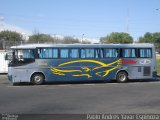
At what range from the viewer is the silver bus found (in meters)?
24.1

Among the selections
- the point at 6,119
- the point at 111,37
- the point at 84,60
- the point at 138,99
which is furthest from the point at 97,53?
the point at 111,37

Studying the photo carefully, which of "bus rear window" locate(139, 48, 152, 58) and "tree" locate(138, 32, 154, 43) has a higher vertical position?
"tree" locate(138, 32, 154, 43)

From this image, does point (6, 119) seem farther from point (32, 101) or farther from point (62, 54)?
point (62, 54)

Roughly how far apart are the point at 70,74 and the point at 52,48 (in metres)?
2.06

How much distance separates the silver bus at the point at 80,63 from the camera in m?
24.1

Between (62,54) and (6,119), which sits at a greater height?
(62,54)

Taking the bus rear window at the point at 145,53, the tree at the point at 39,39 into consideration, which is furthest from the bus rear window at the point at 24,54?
the tree at the point at 39,39

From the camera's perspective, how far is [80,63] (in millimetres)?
24812

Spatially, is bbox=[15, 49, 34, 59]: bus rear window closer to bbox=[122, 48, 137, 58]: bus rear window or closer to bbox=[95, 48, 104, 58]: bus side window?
bbox=[95, 48, 104, 58]: bus side window

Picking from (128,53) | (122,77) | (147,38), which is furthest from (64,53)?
(147,38)

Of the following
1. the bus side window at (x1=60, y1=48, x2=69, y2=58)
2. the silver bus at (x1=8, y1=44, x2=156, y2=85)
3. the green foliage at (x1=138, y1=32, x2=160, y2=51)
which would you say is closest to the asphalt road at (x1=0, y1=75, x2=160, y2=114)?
the silver bus at (x1=8, y1=44, x2=156, y2=85)

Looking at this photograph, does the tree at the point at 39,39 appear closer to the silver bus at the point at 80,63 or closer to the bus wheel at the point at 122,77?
the silver bus at the point at 80,63

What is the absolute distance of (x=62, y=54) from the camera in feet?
80.9

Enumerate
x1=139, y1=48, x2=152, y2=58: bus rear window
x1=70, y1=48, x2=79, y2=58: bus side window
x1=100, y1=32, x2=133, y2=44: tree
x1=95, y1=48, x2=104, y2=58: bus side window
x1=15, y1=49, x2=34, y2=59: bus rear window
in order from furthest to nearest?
x1=100, y1=32, x2=133, y2=44: tree < x1=139, y1=48, x2=152, y2=58: bus rear window < x1=95, y1=48, x2=104, y2=58: bus side window < x1=70, y1=48, x2=79, y2=58: bus side window < x1=15, y1=49, x2=34, y2=59: bus rear window
